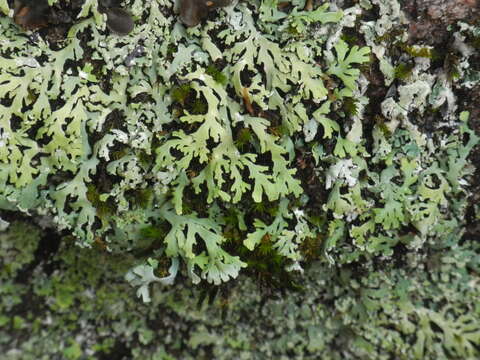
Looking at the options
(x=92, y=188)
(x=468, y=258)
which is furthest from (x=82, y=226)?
(x=468, y=258)

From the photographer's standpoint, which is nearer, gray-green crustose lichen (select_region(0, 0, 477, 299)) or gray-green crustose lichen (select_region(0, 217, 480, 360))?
gray-green crustose lichen (select_region(0, 0, 477, 299))

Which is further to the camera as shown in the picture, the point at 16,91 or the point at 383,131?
the point at 383,131

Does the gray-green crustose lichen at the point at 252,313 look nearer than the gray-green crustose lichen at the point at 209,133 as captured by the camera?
No

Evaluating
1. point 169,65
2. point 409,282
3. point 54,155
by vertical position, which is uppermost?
Answer: point 169,65

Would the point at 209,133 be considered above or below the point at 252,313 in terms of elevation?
above

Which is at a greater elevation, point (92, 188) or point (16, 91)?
point (16, 91)

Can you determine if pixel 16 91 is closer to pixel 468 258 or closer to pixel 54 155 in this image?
pixel 54 155

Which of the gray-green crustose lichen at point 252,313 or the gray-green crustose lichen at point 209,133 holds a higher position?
the gray-green crustose lichen at point 209,133

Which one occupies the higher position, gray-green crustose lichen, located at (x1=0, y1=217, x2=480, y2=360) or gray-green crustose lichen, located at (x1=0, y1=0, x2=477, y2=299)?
gray-green crustose lichen, located at (x1=0, y1=0, x2=477, y2=299)
